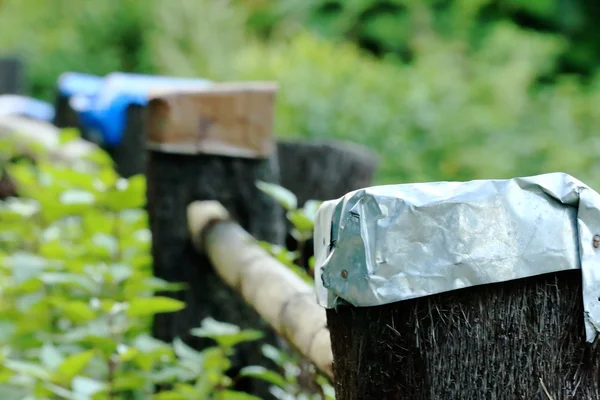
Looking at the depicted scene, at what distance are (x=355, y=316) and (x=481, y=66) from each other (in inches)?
288

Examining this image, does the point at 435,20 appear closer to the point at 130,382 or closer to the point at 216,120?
the point at 216,120

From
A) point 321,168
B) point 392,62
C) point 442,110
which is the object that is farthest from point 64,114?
point 392,62

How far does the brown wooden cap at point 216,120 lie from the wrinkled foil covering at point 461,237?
129 centimetres

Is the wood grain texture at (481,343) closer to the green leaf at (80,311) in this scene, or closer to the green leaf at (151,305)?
the green leaf at (151,305)

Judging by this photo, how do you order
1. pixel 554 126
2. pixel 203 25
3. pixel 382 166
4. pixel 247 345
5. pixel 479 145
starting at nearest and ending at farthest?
pixel 247 345 < pixel 382 166 < pixel 479 145 < pixel 554 126 < pixel 203 25

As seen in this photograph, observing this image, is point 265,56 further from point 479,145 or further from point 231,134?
point 231,134

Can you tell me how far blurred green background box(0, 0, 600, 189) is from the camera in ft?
20.3

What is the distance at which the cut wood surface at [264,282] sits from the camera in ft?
4.67

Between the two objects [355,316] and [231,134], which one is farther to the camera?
[231,134]

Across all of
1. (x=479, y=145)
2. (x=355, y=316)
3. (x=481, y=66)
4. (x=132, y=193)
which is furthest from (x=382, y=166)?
(x=355, y=316)

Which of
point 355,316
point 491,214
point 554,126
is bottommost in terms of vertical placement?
point 355,316

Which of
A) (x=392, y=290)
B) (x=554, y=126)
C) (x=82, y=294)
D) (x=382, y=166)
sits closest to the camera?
(x=392, y=290)

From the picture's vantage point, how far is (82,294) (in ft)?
7.85

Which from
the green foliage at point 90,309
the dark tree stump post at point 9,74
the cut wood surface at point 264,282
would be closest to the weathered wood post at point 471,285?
the cut wood surface at point 264,282
